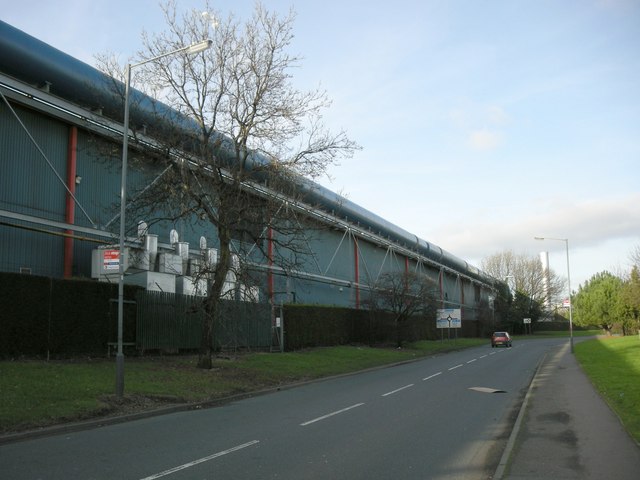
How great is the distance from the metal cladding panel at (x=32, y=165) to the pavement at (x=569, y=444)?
60.3ft

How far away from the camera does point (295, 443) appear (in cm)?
984

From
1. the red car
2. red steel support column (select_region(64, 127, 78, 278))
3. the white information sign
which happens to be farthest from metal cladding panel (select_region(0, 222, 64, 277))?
the red car

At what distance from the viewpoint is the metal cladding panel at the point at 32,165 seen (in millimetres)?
21344

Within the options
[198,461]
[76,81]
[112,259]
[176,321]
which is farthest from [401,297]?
[198,461]

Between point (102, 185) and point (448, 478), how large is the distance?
70.9ft

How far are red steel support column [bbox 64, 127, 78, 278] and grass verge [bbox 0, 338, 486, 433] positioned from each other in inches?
189

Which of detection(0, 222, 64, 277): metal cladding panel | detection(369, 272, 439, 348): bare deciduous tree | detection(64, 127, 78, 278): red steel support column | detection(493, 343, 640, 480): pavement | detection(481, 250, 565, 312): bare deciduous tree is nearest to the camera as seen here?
detection(493, 343, 640, 480): pavement

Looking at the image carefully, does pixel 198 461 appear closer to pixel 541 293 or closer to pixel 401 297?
pixel 401 297

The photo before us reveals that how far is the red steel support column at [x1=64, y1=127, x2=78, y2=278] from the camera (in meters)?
23.3

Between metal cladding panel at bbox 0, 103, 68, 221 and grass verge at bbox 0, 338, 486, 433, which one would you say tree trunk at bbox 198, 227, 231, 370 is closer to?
grass verge at bbox 0, 338, 486, 433

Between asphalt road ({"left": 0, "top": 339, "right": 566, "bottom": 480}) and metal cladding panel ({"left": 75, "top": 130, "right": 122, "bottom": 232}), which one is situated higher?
metal cladding panel ({"left": 75, "top": 130, "right": 122, "bottom": 232})

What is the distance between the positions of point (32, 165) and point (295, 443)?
57.1 ft

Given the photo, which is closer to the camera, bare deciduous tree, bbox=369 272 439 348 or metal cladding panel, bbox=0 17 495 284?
metal cladding panel, bbox=0 17 495 284

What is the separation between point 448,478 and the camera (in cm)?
749
